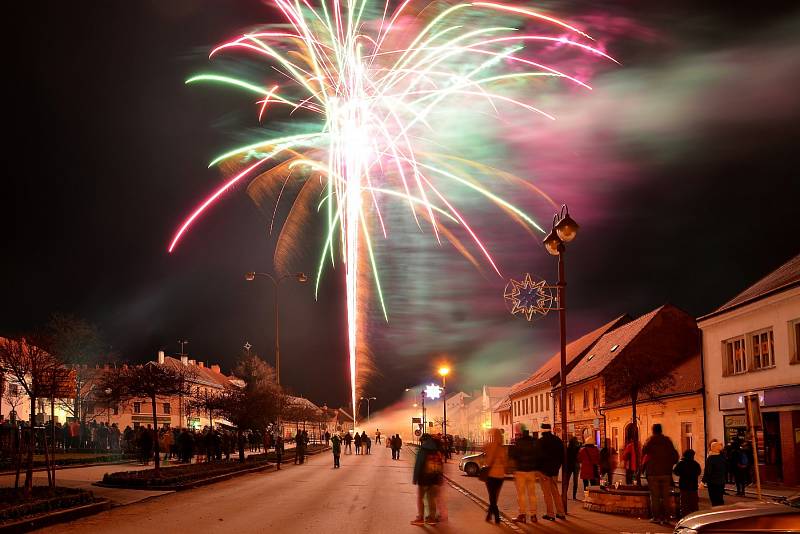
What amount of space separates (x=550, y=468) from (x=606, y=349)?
1378 inches

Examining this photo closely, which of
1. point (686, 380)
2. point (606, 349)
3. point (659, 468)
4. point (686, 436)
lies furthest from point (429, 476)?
point (606, 349)

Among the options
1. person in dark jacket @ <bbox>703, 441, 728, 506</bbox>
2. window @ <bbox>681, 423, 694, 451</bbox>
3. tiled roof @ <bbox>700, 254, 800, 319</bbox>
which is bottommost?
window @ <bbox>681, 423, 694, 451</bbox>

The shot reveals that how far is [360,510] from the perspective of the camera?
17.7 meters

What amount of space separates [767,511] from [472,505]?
11214 mm

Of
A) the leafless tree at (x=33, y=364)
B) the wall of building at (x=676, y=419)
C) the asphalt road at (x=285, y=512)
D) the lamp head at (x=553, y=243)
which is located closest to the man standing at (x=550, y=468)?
the asphalt road at (x=285, y=512)

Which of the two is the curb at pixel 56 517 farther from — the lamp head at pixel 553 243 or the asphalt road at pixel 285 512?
the lamp head at pixel 553 243

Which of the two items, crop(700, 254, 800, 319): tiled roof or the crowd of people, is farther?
crop(700, 254, 800, 319): tiled roof

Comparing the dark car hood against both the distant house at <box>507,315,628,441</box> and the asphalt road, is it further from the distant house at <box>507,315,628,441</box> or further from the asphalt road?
the distant house at <box>507,315,628,441</box>

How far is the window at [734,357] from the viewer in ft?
96.3

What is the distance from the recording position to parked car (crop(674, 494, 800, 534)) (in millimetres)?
8883

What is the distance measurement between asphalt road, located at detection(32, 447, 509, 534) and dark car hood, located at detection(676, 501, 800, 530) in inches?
189

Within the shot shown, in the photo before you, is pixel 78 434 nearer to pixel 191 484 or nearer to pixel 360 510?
pixel 191 484

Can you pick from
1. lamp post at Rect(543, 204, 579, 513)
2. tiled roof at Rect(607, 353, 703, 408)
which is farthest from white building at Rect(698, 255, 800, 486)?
lamp post at Rect(543, 204, 579, 513)

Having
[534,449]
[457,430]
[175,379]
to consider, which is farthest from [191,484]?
[457,430]
